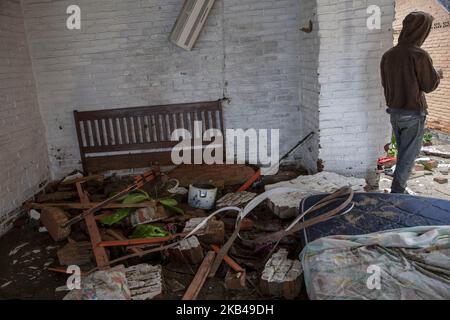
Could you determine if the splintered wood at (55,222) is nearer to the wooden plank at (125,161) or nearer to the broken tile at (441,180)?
the wooden plank at (125,161)

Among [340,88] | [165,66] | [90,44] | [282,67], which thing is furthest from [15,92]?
[340,88]

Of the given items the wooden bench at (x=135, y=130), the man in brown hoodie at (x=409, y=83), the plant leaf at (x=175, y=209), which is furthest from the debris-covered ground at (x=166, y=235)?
the man in brown hoodie at (x=409, y=83)

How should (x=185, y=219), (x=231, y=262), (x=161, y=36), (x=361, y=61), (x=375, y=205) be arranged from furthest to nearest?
(x=161, y=36) → (x=361, y=61) → (x=185, y=219) → (x=375, y=205) → (x=231, y=262)

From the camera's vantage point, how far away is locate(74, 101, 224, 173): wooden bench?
487cm

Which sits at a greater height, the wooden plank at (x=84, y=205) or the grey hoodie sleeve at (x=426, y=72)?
the grey hoodie sleeve at (x=426, y=72)

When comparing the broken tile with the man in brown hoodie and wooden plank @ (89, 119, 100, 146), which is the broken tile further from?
wooden plank @ (89, 119, 100, 146)

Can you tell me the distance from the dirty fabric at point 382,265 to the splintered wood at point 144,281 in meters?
1.11

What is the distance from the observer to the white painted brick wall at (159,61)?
4598 millimetres

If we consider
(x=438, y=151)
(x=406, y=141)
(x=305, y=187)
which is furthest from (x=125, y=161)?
(x=438, y=151)

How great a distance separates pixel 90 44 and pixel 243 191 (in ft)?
9.19

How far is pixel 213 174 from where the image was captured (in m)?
4.70

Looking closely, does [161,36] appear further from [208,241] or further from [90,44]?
[208,241]

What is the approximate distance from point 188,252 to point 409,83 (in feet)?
8.65

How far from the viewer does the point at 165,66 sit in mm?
4797
